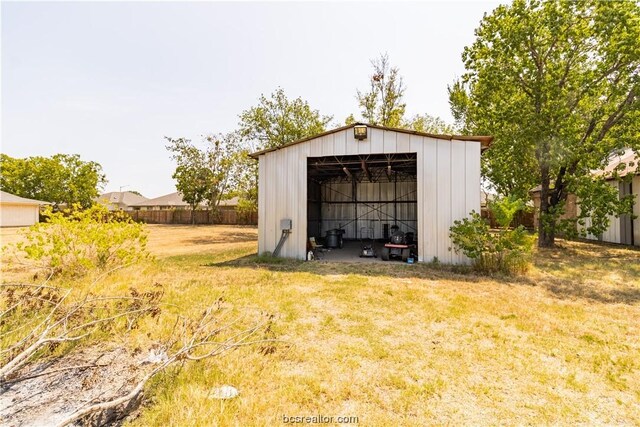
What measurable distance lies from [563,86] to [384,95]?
936 cm

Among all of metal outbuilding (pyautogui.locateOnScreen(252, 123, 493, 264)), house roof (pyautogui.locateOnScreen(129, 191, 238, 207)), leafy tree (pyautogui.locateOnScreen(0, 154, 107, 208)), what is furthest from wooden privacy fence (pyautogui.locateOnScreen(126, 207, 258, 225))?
metal outbuilding (pyautogui.locateOnScreen(252, 123, 493, 264))

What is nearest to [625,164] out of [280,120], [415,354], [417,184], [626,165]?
[626,165]

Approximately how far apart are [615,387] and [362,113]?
17873 mm

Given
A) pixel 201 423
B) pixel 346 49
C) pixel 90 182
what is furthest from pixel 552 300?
pixel 90 182

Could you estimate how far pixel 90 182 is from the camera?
113ft

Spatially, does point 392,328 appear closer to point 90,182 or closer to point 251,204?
point 251,204

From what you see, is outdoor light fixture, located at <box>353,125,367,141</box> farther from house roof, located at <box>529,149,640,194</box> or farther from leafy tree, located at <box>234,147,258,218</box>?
leafy tree, located at <box>234,147,258,218</box>

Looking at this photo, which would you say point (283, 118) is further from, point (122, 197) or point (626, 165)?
point (122, 197)

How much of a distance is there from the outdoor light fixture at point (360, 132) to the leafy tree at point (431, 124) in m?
13.3

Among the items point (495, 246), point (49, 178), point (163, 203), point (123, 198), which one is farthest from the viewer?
point (123, 198)

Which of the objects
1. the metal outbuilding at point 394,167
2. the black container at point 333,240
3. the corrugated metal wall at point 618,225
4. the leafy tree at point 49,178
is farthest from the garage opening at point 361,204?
the leafy tree at point 49,178

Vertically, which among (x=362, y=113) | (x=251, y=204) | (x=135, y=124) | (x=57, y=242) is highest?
(x=362, y=113)

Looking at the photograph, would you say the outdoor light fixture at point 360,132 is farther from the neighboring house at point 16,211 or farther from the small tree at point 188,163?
the neighboring house at point 16,211

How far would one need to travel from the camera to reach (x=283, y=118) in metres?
18.0
